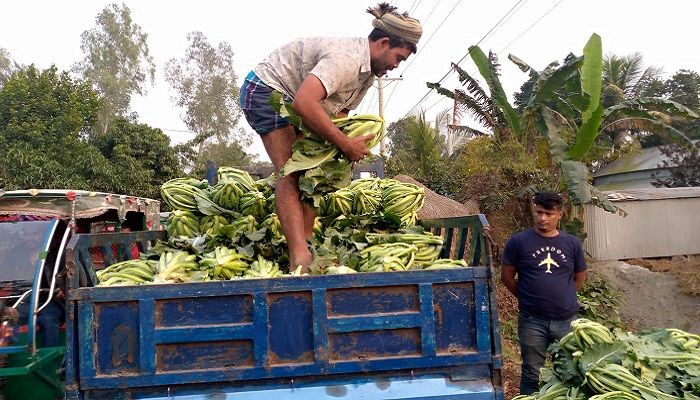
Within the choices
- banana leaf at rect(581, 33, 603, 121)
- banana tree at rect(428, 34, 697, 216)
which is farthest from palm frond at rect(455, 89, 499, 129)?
banana leaf at rect(581, 33, 603, 121)

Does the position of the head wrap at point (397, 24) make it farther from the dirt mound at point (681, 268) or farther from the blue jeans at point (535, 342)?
the dirt mound at point (681, 268)

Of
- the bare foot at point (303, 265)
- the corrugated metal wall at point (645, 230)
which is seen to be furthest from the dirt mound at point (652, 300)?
the bare foot at point (303, 265)

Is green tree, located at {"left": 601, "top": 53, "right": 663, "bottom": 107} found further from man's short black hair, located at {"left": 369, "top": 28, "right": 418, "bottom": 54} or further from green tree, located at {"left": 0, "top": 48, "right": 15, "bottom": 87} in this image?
green tree, located at {"left": 0, "top": 48, "right": 15, "bottom": 87}

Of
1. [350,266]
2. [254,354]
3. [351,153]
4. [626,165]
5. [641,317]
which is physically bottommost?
[641,317]

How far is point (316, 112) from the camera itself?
3066mm

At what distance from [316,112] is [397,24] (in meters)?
0.77

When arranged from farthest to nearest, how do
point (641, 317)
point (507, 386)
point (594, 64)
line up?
point (641, 317)
point (594, 64)
point (507, 386)

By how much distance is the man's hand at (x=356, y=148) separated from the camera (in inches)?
128

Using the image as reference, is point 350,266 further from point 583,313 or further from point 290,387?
point 583,313

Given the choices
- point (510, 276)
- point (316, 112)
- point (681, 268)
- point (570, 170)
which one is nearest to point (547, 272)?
point (510, 276)

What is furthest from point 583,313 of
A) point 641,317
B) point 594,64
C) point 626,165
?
point 626,165

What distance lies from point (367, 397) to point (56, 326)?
9.49 ft

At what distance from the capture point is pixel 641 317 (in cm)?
1090

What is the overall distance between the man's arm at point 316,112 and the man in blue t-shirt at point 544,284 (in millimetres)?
2057
